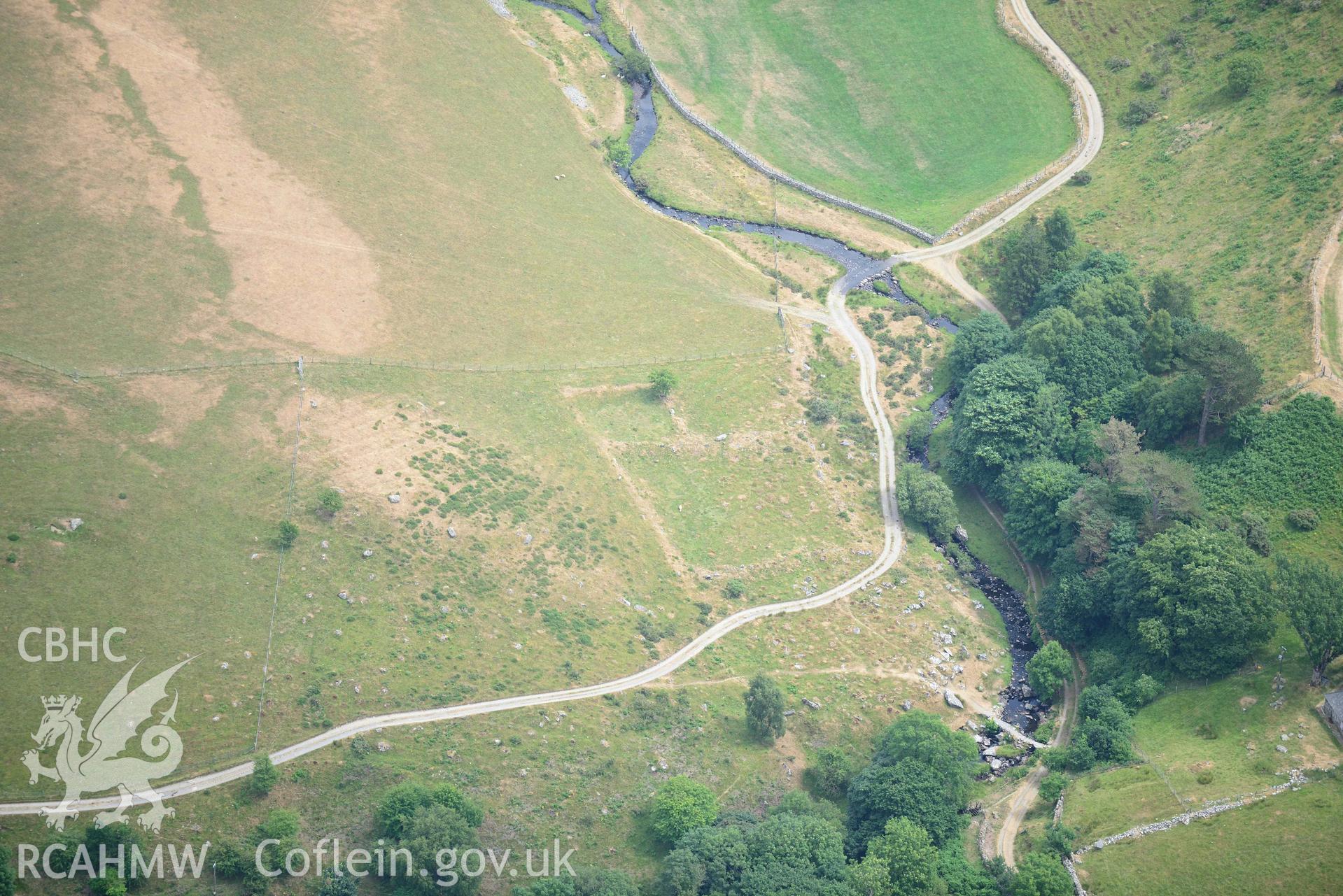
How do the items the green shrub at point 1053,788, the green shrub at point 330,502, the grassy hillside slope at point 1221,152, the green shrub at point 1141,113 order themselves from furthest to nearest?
the green shrub at point 1141,113
the grassy hillside slope at point 1221,152
the green shrub at point 330,502
the green shrub at point 1053,788

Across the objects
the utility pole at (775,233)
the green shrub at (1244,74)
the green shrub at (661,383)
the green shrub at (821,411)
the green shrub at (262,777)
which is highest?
the green shrub at (1244,74)

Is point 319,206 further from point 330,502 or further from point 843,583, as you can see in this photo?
point 843,583

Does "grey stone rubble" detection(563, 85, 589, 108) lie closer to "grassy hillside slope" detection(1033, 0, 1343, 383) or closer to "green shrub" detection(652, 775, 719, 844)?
"grassy hillside slope" detection(1033, 0, 1343, 383)

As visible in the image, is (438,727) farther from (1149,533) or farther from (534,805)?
(1149,533)

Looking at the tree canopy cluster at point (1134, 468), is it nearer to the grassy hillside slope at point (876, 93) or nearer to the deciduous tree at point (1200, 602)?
the deciduous tree at point (1200, 602)

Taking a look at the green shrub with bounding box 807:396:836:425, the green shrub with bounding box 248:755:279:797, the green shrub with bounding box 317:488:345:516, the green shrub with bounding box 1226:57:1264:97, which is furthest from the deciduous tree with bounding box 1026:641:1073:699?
the green shrub with bounding box 1226:57:1264:97

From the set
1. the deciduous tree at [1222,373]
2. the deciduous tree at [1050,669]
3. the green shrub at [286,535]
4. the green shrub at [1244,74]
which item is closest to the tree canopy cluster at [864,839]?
the deciduous tree at [1050,669]
